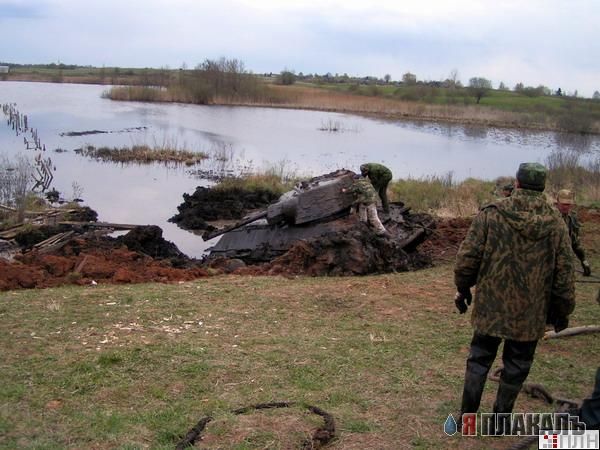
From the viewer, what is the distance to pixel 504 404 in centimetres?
508

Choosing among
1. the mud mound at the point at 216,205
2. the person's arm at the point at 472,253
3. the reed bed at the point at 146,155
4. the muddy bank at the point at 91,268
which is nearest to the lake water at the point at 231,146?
the mud mound at the point at 216,205

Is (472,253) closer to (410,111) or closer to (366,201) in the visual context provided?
(366,201)

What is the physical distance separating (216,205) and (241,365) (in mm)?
17615

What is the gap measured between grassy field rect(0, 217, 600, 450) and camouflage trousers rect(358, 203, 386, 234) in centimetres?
389

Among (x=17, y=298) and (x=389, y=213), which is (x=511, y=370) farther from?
(x=389, y=213)

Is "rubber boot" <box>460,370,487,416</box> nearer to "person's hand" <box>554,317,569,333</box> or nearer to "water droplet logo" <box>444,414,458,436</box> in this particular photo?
"water droplet logo" <box>444,414,458,436</box>

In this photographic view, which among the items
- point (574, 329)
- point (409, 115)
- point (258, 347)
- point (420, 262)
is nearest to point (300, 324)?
point (258, 347)

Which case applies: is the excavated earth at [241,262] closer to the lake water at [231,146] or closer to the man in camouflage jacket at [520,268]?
the lake water at [231,146]

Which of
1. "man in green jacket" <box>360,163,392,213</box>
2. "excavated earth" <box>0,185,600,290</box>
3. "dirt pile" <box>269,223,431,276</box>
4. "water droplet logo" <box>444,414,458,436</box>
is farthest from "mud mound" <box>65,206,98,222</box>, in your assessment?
"water droplet logo" <box>444,414,458,436</box>

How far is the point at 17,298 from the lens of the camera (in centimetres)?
951

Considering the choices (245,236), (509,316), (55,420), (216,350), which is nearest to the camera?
(509,316)

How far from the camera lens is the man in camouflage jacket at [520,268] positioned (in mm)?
4770

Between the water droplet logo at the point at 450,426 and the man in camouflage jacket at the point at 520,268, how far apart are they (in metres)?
0.64

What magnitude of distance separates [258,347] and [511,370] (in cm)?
300
